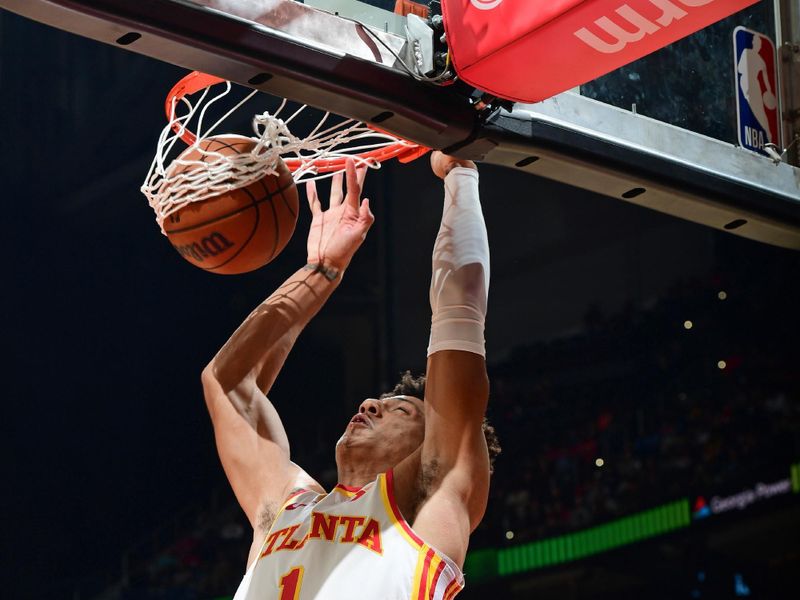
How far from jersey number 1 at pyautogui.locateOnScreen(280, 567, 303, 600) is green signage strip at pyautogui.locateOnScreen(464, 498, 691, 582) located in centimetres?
422

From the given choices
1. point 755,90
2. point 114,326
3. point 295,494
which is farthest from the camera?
point 114,326

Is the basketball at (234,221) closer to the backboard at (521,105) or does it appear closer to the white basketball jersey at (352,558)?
the backboard at (521,105)

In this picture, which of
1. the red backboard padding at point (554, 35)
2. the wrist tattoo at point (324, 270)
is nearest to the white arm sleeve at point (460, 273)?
the red backboard padding at point (554, 35)

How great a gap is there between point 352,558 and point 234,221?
2.68 feet

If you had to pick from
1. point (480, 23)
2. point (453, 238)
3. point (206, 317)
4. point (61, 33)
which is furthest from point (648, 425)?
point (480, 23)

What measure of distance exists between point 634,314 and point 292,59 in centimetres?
613

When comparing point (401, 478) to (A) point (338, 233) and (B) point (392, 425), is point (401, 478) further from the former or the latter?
(A) point (338, 233)

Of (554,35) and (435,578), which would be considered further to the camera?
(435,578)

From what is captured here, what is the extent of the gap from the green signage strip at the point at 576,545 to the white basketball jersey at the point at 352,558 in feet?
13.6

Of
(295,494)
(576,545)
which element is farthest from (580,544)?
(295,494)

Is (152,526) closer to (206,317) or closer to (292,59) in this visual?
(206,317)

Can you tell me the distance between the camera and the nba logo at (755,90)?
8.81 feet

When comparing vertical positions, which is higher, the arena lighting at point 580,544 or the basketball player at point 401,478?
the basketball player at point 401,478

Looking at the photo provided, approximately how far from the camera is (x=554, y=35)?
6.47 feet
